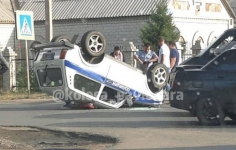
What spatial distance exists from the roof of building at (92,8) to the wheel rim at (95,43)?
2754 cm

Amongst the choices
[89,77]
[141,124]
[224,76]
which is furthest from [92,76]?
[224,76]

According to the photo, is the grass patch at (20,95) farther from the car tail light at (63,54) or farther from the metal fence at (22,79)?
the car tail light at (63,54)

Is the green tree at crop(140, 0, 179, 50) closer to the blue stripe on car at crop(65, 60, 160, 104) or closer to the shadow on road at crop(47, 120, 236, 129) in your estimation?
the blue stripe on car at crop(65, 60, 160, 104)

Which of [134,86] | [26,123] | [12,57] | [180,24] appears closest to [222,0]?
[180,24]

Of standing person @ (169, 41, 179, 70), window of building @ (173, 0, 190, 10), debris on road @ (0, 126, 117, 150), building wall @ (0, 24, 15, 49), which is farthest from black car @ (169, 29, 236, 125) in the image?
building wall @ (0, 24, 15, 49)

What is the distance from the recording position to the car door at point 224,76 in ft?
43.4

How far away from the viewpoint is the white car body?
16266 millimetres

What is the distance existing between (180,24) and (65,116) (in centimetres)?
3308

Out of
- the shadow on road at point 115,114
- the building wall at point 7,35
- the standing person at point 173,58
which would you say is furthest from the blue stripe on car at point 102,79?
the building wall at point 7,35

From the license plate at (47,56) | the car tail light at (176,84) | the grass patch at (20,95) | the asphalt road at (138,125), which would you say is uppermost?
the license plate at (47,56)

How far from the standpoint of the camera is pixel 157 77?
1747 cm

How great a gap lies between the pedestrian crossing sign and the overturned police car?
5734mm

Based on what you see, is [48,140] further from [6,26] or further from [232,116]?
[6,26]

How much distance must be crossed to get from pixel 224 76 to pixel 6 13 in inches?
1416
